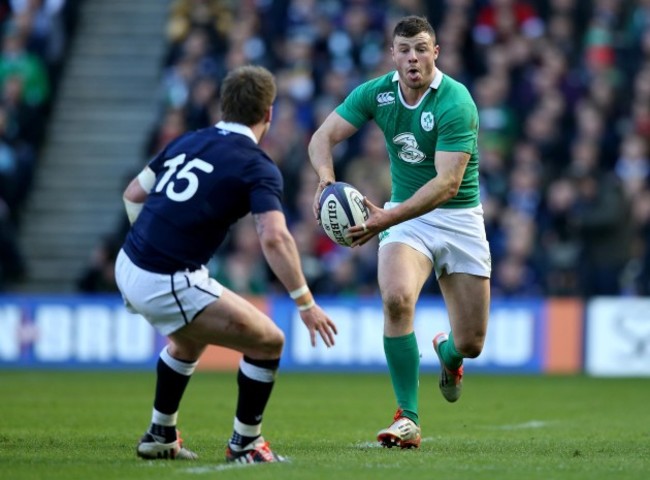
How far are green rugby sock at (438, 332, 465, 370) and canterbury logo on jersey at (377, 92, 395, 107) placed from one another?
1.84 metres

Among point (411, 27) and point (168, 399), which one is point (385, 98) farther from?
point (168, 399)

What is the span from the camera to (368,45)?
20.9 m

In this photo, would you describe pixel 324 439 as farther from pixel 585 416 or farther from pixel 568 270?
pixel 568 270

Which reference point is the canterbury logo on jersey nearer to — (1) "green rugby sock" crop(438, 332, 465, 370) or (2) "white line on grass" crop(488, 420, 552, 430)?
(1) "green rugby sock" crop(438, 332, 465, 370)

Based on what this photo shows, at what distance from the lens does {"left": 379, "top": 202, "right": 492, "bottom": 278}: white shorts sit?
9.87 m

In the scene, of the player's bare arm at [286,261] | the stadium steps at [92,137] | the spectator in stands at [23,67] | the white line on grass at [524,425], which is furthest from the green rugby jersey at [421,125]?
the spectator in stands at [23,67]

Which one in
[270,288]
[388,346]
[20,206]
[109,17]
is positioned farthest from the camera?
[109,17]

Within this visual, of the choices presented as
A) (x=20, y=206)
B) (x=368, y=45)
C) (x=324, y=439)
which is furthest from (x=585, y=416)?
(x=20, y=206)

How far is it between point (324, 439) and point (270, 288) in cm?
1017

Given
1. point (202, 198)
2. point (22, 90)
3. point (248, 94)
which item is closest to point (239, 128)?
point (248, 94)

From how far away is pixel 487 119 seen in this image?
1986 centimetres

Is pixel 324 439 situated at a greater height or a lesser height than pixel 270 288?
greater

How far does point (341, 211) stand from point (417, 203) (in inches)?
19.9

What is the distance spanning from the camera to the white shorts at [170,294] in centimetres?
791
